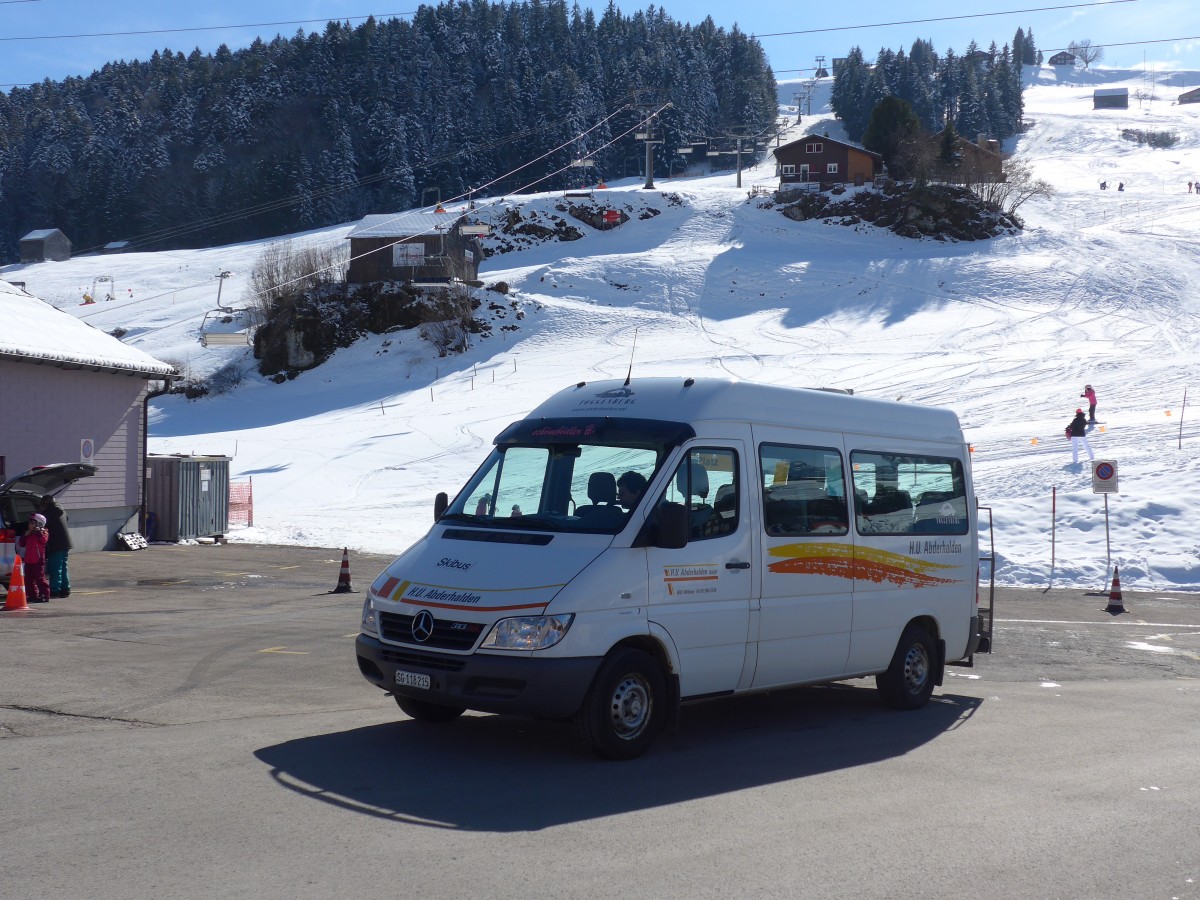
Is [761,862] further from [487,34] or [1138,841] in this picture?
[487,34]

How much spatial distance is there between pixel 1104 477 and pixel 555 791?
18.7 metres

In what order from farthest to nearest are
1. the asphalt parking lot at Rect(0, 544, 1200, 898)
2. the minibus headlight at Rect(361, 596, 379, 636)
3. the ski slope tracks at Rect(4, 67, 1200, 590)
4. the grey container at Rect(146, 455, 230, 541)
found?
the ski slope tracks at Rect(4, 67, 1200, 590)
the grey container at Rect(146, 455, 230, 541)
the minibus headlight at Rect(361, 596, 379, 636)
the asphalt parking lot at Rect(0, 544, 1200, 898)

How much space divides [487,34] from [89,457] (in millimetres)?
132975

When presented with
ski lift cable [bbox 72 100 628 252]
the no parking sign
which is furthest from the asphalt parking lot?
ski lift cable [bbox 72 100 628 252]

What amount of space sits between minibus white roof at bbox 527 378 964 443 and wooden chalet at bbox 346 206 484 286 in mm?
59789

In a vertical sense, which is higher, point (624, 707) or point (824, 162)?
point (824, 162)

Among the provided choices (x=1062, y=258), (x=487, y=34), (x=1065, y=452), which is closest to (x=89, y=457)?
(x=1065, y=452)

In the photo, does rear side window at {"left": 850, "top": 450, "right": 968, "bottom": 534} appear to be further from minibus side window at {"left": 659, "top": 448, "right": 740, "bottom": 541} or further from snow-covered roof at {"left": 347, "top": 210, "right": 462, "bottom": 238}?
snow-covered roof at {"left": 347, "top": 210, "right": 462, "bottom": 238}

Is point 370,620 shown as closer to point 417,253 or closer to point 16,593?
point 16,593

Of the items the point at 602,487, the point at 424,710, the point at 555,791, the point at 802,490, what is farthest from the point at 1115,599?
the point at 555,791

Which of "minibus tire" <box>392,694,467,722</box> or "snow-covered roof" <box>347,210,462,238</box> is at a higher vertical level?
"snow-covered roof" <box>347,210,462,238</box>

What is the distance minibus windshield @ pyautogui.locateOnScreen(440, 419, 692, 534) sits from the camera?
8234 mm

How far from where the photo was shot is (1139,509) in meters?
25.0

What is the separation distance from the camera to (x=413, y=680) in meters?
7.79
